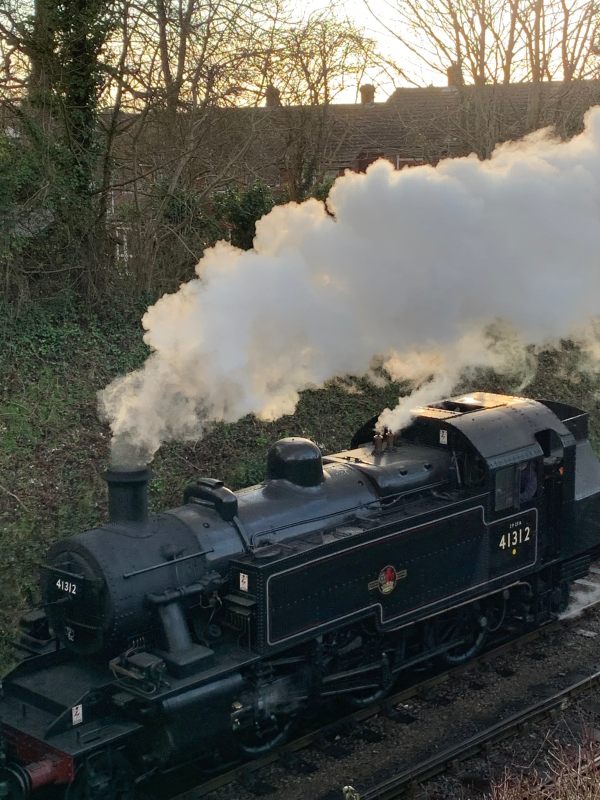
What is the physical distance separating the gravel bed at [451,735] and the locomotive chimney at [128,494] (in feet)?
8.00

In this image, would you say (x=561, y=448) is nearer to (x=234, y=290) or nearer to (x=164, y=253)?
(x=234, y=290)

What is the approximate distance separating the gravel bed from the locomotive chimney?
2438mm

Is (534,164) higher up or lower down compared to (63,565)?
higher up

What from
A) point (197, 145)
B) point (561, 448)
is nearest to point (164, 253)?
point (197, 145)

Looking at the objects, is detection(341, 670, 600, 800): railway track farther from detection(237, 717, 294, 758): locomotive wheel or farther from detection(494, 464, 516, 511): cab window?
detection(494, 464, 516, 511): cab window

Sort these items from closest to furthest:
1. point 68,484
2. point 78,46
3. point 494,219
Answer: point 494,219, point 68,484, point 78,46

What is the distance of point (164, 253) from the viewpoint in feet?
52.2

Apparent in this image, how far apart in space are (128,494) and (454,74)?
14.5 m

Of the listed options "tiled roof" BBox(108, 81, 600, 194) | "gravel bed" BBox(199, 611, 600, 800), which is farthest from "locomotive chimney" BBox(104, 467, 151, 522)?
"tiled roof" BBox(108, 81, 600, 194)

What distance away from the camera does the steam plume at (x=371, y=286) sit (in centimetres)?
798

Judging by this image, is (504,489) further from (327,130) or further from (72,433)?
(327,130)

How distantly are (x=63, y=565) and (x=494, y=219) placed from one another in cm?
595

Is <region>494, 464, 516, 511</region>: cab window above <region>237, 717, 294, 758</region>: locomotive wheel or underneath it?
above

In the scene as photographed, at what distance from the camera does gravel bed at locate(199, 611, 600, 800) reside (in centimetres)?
703
